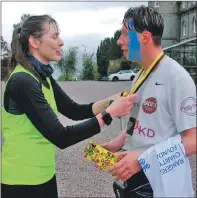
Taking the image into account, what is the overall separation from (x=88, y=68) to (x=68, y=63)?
0.08 m

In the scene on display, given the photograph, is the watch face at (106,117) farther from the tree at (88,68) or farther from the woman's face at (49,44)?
the tree at (88,68)

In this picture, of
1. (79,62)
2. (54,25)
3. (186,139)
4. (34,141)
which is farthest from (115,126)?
(186,139)

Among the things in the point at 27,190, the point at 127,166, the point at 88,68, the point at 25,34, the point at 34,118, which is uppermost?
the point at 25,34

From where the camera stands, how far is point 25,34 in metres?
1.32

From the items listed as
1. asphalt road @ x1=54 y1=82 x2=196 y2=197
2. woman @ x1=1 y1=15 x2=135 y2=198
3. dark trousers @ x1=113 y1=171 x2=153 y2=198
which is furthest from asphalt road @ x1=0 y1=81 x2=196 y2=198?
dark trousers @ x1=113 y1=171 x2=153 y2=198

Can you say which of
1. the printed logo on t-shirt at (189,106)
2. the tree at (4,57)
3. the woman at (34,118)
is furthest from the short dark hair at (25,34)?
the printed logo on t-shirt at (189,106)

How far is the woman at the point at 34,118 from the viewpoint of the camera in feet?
4.07

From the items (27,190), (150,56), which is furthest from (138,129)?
(27,190)

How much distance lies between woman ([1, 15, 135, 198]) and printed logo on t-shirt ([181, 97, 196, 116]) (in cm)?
16

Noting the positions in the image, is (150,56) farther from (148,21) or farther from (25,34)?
(25,34)

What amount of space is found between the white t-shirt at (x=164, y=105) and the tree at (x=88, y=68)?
50 cm

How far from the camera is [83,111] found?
62.5 inches

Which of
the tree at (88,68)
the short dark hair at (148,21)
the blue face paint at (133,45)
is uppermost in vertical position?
the short dark hair at (148,21)

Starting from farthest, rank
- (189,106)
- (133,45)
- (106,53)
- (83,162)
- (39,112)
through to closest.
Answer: (83,162) < (106,53) < (39,112) < (133,45) < (189,106)
